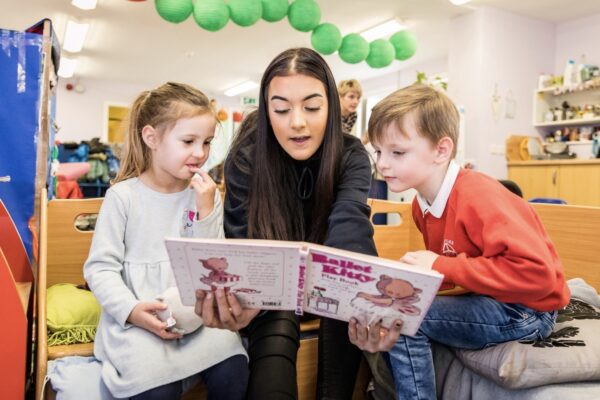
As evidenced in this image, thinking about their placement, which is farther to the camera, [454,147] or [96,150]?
[96,150]

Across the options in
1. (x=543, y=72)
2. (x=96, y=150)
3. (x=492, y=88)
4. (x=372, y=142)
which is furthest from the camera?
(x=96, y=150)

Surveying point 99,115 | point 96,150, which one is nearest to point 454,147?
point 96,150

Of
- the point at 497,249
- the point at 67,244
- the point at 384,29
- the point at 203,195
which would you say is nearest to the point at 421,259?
the point at 497,249

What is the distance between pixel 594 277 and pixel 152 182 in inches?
50.9

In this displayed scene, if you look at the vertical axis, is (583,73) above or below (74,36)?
below

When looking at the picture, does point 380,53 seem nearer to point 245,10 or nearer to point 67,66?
point 245,10

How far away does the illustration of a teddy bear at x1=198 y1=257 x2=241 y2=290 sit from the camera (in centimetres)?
77

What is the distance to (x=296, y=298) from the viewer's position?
0.81 m

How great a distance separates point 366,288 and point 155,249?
24.1 inches

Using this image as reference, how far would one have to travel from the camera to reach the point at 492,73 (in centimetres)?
449

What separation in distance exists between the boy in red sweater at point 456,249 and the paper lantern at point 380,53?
11.2ft

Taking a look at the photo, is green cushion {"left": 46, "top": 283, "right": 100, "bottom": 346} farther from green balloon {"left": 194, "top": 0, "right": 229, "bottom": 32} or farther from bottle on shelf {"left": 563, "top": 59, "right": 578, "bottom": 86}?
bottle on shelf {"left": 563, "top": 59, "right": 578, "bottom": 86}

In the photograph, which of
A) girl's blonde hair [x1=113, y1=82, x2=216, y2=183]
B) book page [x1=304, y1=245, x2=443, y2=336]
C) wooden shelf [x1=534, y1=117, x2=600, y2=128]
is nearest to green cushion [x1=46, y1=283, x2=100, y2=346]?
girl's blonde hair [x1=113, y1=82, x2=216, y2=183]

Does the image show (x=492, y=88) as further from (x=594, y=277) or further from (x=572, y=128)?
(x=594, y=277)
